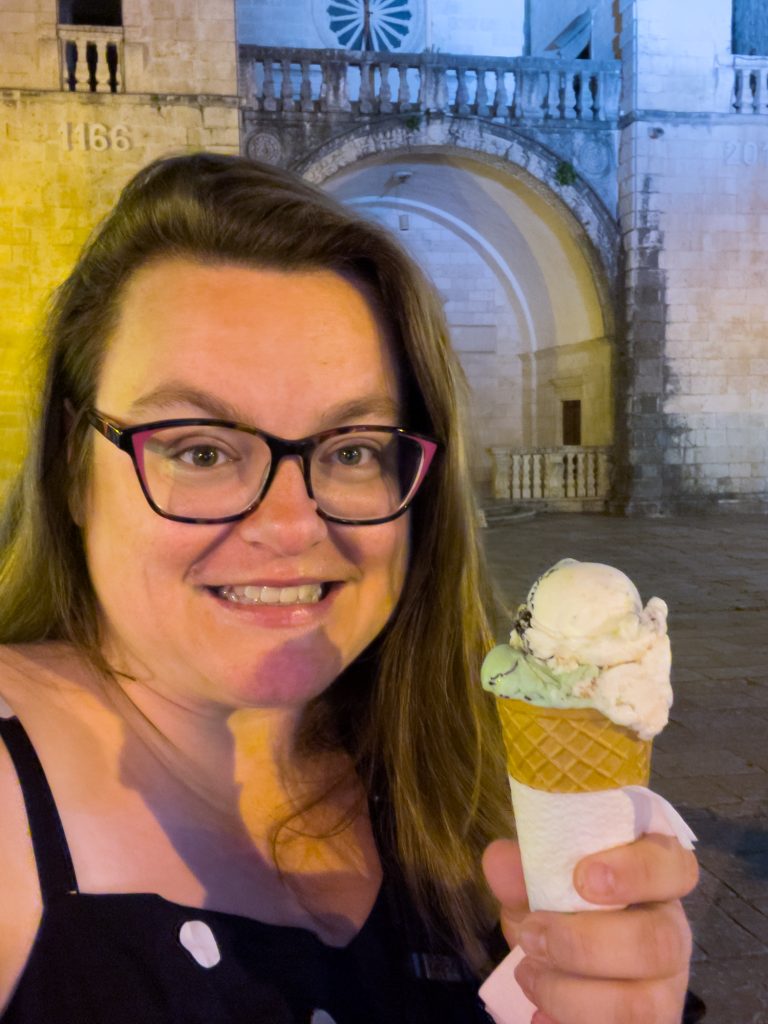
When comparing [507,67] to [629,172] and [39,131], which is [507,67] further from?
[39,131]

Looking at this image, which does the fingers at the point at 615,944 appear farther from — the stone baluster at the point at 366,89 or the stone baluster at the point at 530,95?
the stone baluster at the point at 530,95

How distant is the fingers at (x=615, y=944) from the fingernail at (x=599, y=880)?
0.03 m

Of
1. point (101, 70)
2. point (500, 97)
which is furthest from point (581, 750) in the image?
point (500, 97)

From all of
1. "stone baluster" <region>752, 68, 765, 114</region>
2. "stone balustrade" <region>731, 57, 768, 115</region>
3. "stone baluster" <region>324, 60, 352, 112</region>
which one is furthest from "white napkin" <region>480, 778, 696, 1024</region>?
"stone baluster" <region>752, 68, 765, 114</region>

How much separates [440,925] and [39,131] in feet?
40.1

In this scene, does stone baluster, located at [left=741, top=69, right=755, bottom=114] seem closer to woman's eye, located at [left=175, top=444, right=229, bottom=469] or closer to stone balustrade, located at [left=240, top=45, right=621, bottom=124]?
stone balustrade, located at [left=240, top=45, right=621, bottom=124]

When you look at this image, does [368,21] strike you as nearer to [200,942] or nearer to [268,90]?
[268,90]

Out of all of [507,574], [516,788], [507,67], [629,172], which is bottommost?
[507,574]

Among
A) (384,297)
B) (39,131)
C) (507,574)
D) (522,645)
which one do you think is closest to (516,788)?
(522,645)

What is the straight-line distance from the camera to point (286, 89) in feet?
41.9

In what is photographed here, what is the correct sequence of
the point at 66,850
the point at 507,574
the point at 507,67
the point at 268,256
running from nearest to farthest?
the point at 66,850 → the point at 268,256 → the point at 507,574 → the point at 507,67

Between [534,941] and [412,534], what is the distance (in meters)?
0.72

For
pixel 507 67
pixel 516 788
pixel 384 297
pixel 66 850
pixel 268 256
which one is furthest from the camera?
pixel 507 67

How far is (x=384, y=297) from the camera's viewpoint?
4.52ft
